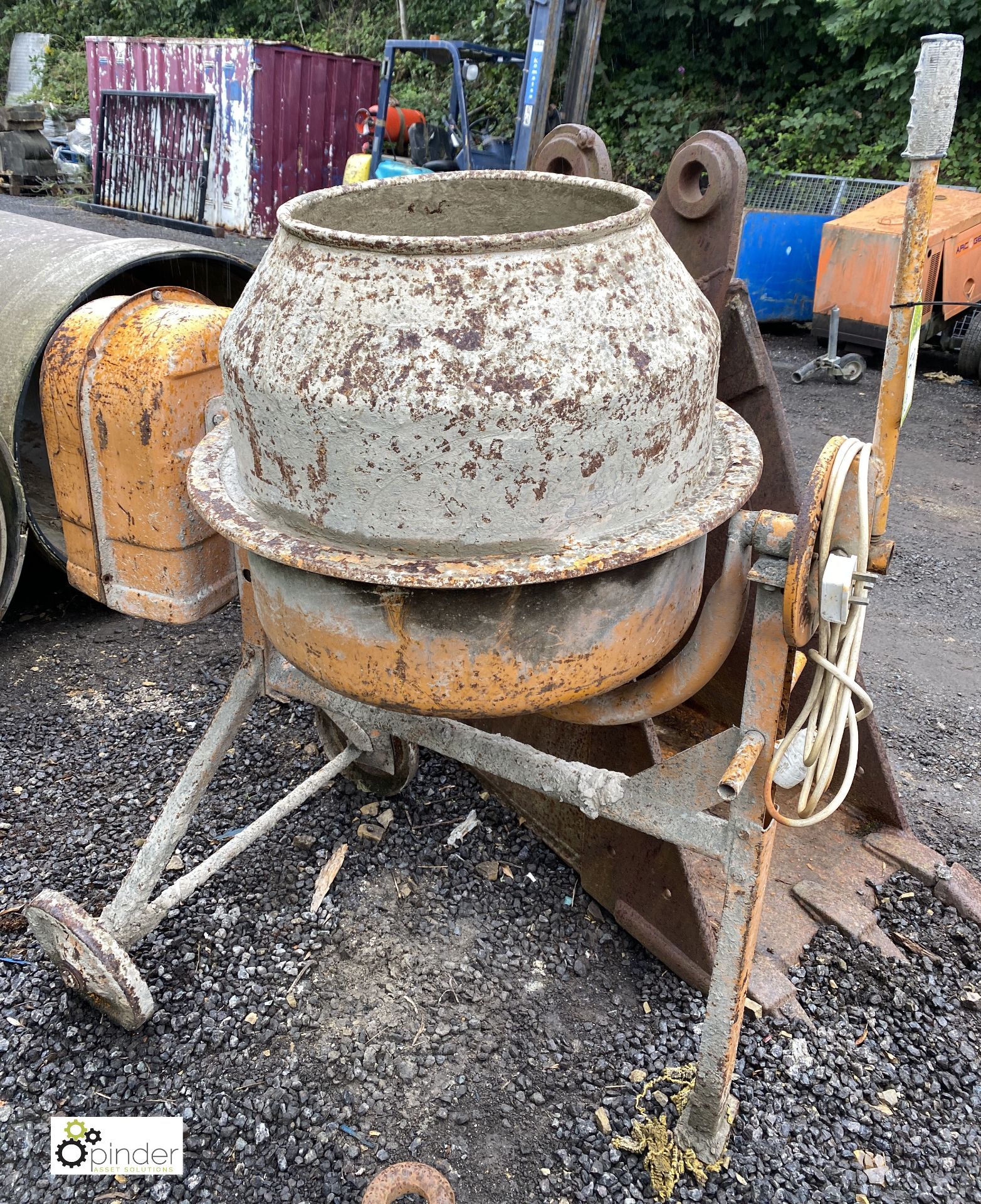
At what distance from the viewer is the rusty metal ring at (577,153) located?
2.53m

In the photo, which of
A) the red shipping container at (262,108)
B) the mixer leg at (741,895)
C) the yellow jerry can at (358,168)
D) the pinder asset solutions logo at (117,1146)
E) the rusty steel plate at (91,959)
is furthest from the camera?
the red shipping container at (262,108)

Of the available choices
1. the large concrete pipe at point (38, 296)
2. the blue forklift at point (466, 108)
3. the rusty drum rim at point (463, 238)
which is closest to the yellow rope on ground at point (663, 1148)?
the rusty drum rim at point (463, 238)

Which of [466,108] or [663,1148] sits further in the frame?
[466,108]

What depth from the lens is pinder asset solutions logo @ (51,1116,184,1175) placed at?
75.1 inches

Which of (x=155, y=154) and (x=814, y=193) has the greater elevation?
(x=155, y=154)

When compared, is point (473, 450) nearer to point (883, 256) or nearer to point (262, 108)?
point (883, 256)

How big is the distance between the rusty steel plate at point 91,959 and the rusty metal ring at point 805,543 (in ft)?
5.16

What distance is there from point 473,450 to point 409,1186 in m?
1.42

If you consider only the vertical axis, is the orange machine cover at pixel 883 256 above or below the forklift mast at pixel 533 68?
below

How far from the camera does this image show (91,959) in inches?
80.6

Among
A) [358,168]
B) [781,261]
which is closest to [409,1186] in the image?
[781,261]

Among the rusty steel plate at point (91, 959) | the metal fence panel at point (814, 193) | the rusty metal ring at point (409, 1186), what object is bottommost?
the rusty metal ring at point (409, 1186)

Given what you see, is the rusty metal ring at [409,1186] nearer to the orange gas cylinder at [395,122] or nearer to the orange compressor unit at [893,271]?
the orange compressor unit at [893,271]

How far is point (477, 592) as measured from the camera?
5.25 feet
